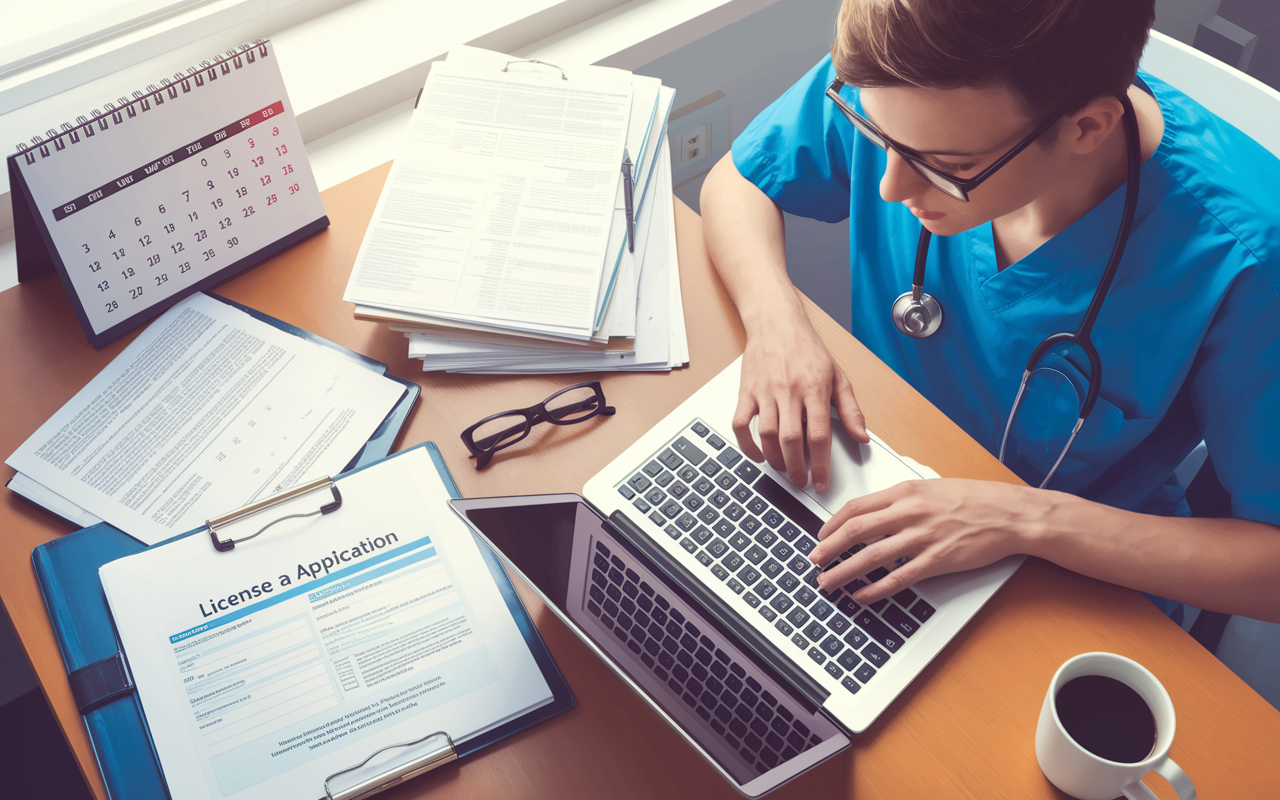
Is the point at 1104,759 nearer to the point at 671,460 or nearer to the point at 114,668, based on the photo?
the point at 671,460

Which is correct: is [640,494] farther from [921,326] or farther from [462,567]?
[921,326]

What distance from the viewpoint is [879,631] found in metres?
0.73

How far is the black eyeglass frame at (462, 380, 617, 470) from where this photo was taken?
856mm

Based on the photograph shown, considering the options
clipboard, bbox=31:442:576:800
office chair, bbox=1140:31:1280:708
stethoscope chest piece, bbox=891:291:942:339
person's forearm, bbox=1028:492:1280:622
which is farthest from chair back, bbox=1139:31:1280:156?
clipboard, bbox=31:442:576:800

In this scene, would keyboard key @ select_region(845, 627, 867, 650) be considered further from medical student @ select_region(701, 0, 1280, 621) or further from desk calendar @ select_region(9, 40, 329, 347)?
desk calendar @ select_region(9, 40, 329, 347)

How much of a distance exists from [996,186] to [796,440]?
296 millimetres

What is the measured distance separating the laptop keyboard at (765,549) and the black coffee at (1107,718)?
13 cm

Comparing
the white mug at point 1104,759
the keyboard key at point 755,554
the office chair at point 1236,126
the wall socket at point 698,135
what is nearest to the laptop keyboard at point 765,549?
the keyboard key at point 755,554

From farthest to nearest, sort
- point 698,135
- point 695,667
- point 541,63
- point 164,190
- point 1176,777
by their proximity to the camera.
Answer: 1. point 698,135
2. point 541,63
3. point 164,190
4. point 695,667
5. point 1176,777

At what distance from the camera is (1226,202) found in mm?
809

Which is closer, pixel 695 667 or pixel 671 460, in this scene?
pixel 695 667

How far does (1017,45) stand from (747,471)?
0.43 meters

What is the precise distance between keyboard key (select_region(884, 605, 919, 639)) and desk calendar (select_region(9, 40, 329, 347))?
0.80 meters

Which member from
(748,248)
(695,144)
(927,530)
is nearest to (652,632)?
(927,530)
